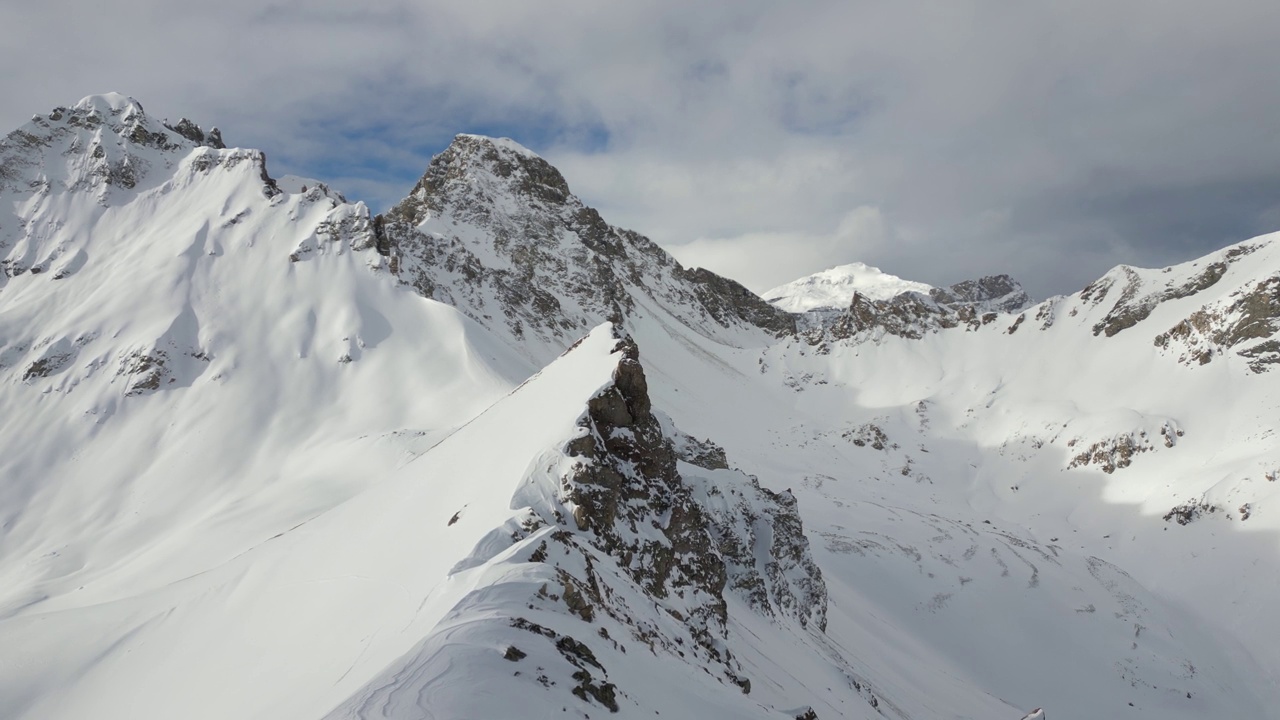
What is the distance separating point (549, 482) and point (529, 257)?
114 metres

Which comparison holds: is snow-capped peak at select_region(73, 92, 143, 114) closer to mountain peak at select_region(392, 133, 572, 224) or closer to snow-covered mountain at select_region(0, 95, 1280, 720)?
snow-covered mountain at select_region(0, 95, 1280, 720)

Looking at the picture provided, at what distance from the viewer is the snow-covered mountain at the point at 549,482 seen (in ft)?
55.8

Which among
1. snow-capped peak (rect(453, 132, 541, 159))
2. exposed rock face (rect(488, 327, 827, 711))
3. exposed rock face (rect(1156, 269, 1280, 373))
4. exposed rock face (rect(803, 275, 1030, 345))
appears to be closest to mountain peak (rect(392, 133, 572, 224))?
snow-capped peak (rect(453, 132, 541, 159))

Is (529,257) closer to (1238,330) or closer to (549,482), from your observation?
(1238,330)

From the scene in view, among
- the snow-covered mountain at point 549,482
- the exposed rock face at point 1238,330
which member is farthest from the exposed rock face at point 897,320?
the exposed rock face at point 1238,330

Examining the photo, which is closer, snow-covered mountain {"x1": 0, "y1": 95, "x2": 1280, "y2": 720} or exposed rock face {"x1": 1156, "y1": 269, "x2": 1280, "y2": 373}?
snow-covered mountain {"x1": 0, "y1": 95, "x2": 1280, "y2": 720}

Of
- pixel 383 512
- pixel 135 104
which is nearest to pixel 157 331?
pixel 135 104

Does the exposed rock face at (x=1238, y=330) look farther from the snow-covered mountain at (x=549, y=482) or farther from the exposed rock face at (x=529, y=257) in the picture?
the exposed rock face at (x=529, y=257)

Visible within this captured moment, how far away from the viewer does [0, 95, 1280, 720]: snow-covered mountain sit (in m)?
17.0

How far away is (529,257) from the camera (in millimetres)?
128625

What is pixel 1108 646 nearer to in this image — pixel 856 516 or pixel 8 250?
pixel 856 516

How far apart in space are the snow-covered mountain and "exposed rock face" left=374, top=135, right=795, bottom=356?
1.58 meters

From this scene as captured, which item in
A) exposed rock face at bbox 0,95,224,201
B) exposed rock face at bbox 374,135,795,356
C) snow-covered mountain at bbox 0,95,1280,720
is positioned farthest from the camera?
exposed rock face at bbox 374,135,795,356

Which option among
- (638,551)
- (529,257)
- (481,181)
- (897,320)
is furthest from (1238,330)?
(481,181)
